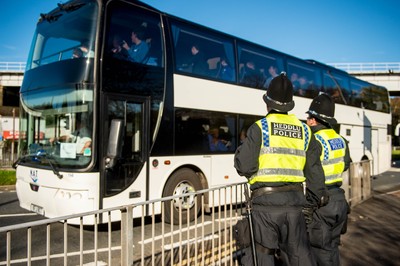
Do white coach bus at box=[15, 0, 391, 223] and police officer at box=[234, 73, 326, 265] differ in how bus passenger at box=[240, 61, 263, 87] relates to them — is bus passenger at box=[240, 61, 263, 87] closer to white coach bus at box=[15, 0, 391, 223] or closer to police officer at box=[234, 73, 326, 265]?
white coach bus at box=[15, 0, 391, 223]

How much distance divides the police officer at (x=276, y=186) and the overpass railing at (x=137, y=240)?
1.61 ft

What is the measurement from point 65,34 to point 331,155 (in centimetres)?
521

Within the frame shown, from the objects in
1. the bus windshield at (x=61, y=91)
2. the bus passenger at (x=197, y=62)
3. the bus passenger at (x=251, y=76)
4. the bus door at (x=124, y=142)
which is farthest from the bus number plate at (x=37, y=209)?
the bus passenger at (x=251, y=76)

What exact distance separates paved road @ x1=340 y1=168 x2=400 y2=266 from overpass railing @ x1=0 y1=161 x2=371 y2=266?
99cm

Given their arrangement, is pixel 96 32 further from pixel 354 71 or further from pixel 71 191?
pixel 354 71

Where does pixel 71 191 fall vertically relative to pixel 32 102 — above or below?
below

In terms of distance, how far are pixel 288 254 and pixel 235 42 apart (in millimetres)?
6657

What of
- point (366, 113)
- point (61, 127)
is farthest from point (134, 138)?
point (366, 113)

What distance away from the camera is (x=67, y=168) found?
5.71 m


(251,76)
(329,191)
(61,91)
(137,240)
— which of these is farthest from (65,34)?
(329,191)

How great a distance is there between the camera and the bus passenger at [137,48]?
6422 millimetres

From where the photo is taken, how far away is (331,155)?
4.10 m

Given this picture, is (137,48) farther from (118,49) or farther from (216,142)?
(216,142)

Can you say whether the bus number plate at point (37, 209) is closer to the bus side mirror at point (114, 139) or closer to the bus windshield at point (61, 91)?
the bus windshield at point (61, 91)
